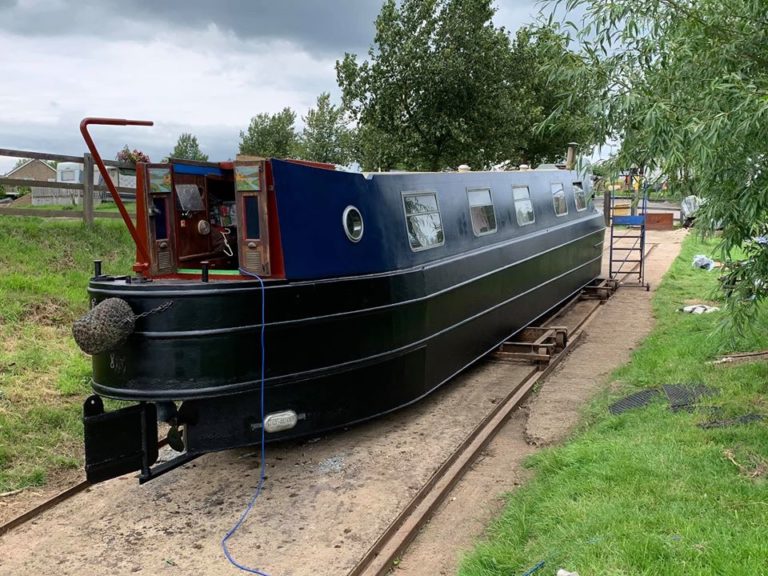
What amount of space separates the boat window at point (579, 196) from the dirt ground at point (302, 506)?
655 centimetres

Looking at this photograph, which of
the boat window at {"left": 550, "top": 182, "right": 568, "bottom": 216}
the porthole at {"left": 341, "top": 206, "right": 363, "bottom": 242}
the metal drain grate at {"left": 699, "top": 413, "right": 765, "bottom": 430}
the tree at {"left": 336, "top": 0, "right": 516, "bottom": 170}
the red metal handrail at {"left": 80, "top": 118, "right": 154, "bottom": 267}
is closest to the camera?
the red metal handrail at {"left": 80, "top": 118, "right": 154, "bottom": 267}

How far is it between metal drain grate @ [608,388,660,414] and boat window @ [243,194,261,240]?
3.78 metres

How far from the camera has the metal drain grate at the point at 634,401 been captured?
654 centimetres

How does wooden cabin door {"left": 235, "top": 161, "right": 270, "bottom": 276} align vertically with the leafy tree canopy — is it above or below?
below

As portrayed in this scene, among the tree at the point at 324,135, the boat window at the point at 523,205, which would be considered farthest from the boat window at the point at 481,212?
the tree at the point at 324,135

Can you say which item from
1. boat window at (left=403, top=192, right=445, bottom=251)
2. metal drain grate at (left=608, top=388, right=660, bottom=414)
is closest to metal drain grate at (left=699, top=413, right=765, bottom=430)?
metal drain grate at (left=608, top=388, right=660, bottom=414)

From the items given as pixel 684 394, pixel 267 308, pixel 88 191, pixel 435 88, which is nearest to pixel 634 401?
pixel 684 394

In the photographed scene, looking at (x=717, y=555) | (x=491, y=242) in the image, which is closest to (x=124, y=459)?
(x=717, y=555)

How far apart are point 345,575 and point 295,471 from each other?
5.64ft

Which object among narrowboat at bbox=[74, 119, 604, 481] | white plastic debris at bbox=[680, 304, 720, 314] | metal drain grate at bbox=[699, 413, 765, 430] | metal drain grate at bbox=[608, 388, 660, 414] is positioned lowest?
metal drain grate at bbox=[608, 388, 660, 414]

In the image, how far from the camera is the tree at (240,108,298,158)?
39156 millimetres

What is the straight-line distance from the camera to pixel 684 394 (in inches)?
258

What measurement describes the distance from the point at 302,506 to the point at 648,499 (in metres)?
2.44

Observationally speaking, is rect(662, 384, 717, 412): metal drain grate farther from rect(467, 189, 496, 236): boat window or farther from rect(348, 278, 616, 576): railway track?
rect(467, 189, 496, 236): boat window
